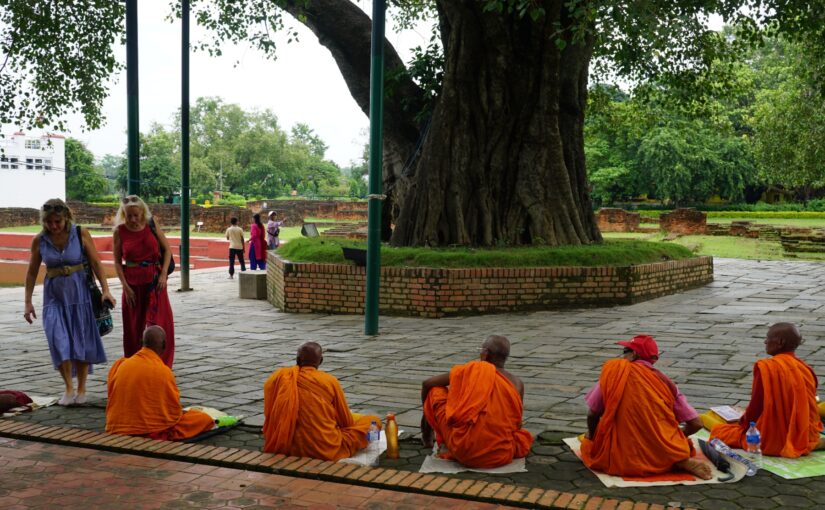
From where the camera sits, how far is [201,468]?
14.9ft

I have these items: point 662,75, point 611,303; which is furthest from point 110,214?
point 611,303

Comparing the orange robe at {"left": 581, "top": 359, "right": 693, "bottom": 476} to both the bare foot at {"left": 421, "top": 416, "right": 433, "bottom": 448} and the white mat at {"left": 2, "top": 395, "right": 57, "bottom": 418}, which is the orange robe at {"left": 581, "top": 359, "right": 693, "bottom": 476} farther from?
the white mat at {"left": 2, "top": 395, "right": 57, "bottom": 418}

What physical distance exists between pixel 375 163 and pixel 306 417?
4.95m

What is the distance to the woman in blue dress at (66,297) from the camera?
602cm

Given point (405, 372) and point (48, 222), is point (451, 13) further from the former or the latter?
point (48, 222)

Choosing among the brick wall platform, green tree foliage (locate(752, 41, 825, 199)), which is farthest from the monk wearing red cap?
green tree foliage (locate(752, 41, 825, 199))

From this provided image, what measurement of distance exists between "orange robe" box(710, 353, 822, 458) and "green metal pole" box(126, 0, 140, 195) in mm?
6904

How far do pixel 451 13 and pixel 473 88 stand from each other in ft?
3.72

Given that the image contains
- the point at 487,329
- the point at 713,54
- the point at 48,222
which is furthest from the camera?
the point at 713,54

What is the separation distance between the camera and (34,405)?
5.96 m

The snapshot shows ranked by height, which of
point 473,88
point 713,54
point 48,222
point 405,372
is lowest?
point 405,372

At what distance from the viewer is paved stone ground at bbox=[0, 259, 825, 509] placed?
4.75m

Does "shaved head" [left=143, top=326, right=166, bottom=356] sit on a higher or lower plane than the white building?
lower

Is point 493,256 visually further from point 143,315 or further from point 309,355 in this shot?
point 309,355
